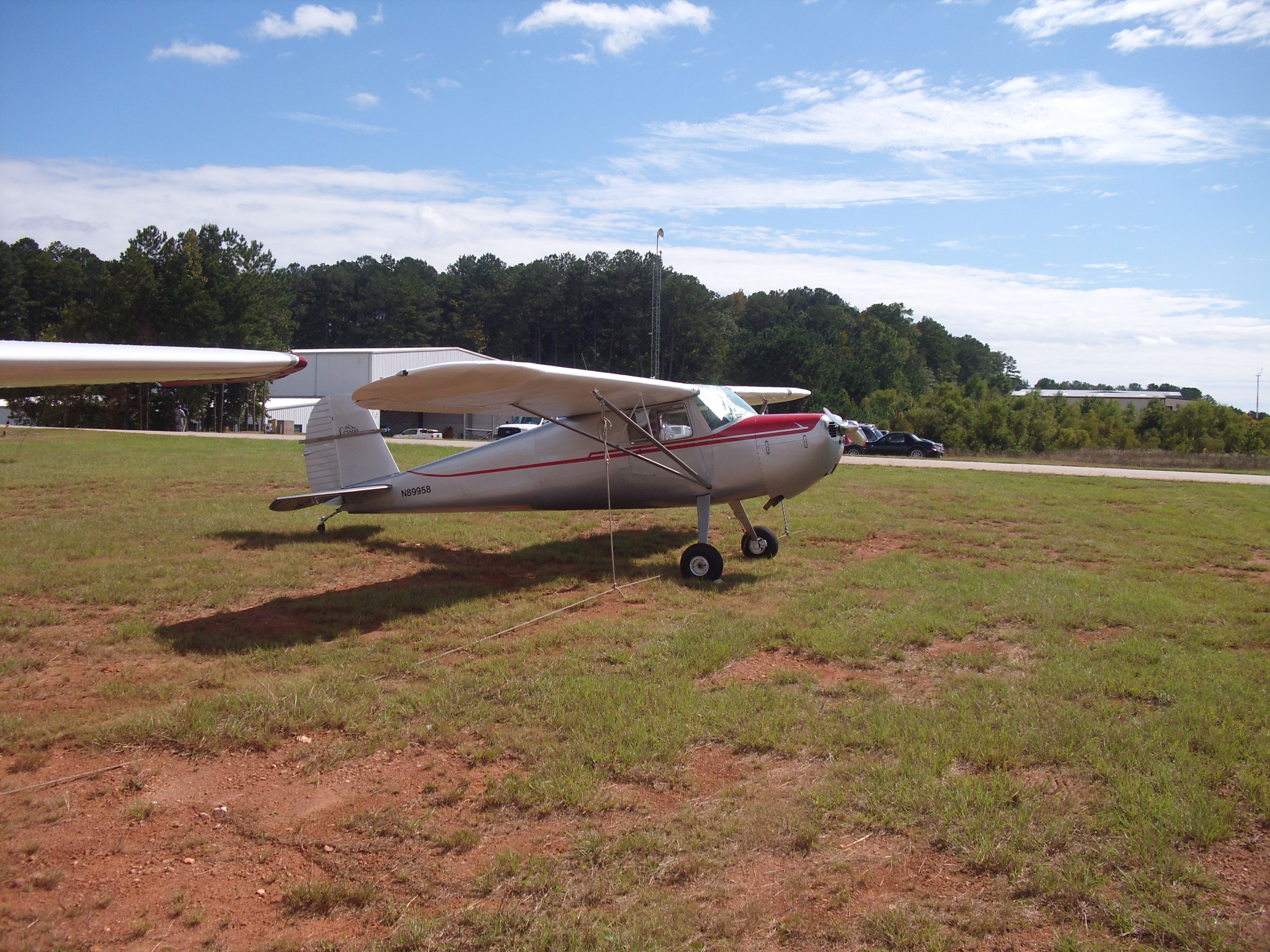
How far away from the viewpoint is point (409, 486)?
1111cm

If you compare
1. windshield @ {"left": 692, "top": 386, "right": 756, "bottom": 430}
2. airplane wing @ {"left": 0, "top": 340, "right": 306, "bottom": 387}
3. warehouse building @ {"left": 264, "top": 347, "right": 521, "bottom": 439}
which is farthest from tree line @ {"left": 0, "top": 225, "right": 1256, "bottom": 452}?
airplane wing @ {"left": 0, "top": 340, "right": 306, "bottom": 387}

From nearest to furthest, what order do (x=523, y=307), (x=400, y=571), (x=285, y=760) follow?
1. (x=285, y=760)
2. (x=400, y=571)
3. (x=523, y=307)

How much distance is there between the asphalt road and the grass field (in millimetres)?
16866

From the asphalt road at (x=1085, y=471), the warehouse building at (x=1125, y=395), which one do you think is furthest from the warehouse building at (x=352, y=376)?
the warehouse building at (x=1125, y=395)

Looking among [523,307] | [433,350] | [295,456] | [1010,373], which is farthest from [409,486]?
[1010,373]

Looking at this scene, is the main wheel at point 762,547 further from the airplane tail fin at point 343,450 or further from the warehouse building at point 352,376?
the warehouse building at point 352,376

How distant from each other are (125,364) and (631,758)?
376 centimetres

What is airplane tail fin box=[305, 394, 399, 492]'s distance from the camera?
11664 mm

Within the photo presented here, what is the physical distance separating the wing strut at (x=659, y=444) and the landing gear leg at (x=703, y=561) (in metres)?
0.45

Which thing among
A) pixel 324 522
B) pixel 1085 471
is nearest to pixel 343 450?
pixel 324 522

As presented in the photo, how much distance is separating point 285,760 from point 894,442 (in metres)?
42.9

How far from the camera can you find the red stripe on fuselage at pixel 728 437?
32.8 feet

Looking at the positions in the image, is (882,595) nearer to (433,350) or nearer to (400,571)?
(400,571)

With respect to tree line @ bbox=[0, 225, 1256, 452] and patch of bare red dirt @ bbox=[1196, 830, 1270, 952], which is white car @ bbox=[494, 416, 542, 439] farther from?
patch of bare red dirt @ bbox=[1196, 830, 1270, 952]
